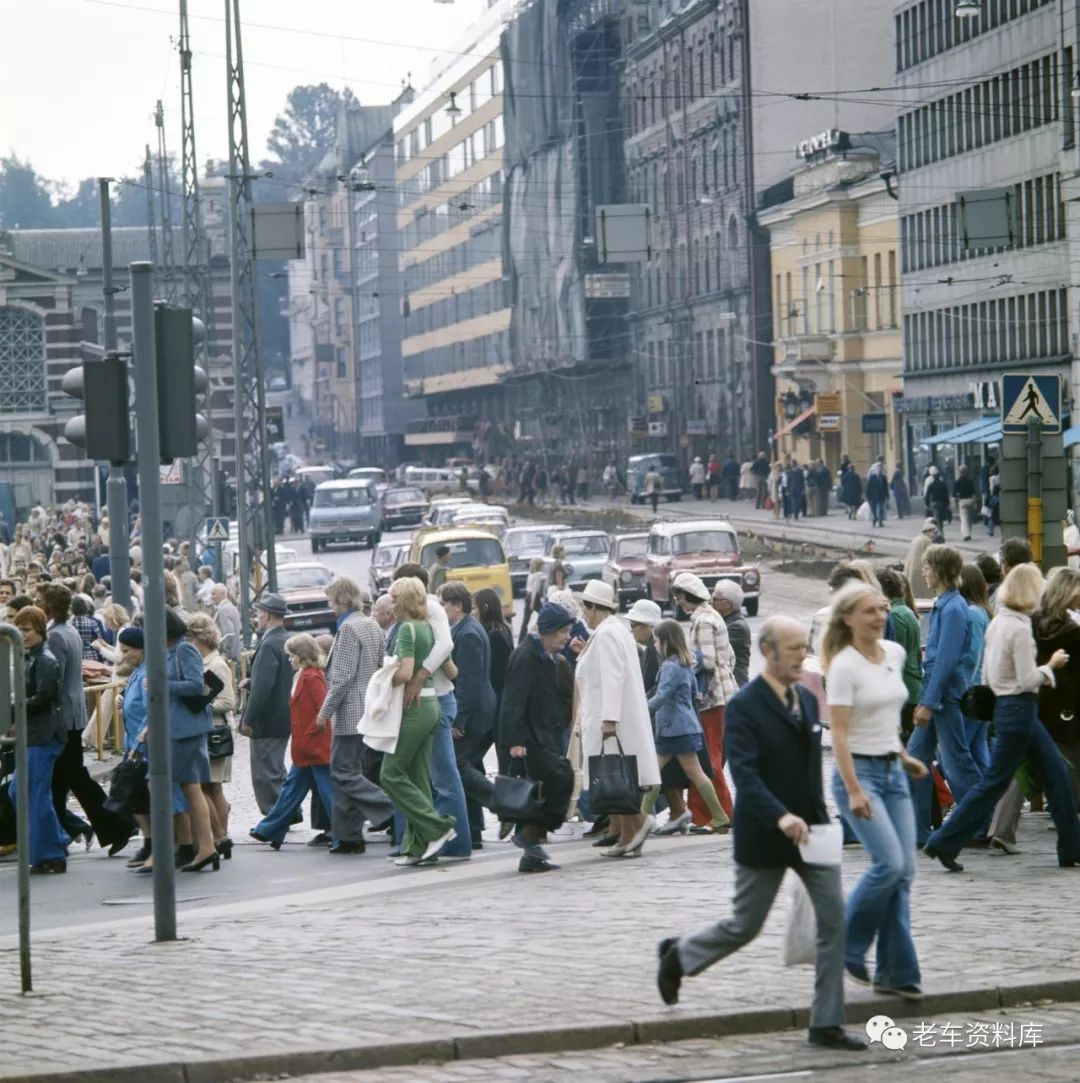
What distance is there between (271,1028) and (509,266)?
343 feet

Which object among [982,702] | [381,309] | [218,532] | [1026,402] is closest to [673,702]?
[982,702]

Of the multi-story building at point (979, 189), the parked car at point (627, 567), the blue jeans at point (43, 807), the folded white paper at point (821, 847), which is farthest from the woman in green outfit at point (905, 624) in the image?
the multi-story building at point (979, 189)

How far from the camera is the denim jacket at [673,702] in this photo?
15883 millimetres

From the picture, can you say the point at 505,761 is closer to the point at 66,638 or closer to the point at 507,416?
the point at 66,638

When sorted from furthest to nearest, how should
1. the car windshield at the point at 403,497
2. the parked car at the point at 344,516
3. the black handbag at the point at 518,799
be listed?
the car windshield at the point at 403,497, the parked car at the point at 344,516, the black handbag at the point at 518,799

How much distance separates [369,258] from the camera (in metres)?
160

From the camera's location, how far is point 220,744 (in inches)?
640

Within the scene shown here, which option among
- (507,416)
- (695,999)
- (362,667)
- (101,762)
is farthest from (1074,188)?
(507,416)

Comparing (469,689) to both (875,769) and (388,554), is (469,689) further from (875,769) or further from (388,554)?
(388,554)

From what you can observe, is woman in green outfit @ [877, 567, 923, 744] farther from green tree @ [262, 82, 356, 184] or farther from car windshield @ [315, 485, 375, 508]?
green tree @ [262, 82, 356, 184]

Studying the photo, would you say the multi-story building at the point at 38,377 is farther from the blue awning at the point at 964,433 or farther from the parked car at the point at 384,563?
the parked car at the point at 384,563

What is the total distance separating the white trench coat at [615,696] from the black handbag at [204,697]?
7.39ft

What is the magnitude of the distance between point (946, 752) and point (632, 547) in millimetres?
34667

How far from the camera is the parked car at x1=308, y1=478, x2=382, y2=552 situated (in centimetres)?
7475
